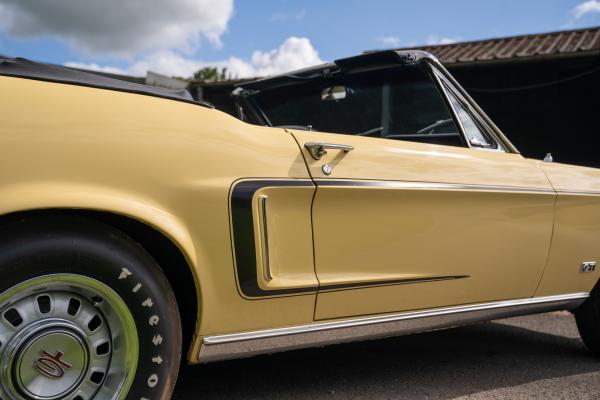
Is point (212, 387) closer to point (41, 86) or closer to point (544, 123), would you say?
point (41, 86)

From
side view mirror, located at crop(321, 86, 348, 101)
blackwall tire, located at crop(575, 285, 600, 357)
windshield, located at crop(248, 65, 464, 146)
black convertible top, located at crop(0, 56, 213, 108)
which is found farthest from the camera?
side view mirror, located at crop(321, 86, 348, 101)

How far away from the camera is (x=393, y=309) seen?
2.20 meters

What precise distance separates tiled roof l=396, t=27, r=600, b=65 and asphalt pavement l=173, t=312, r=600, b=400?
512 cm

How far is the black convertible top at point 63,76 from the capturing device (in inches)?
62.6

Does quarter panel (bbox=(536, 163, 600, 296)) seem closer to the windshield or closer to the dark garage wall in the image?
the windshield

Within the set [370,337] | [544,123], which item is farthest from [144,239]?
[544,123]

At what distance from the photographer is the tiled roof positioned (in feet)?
24.4

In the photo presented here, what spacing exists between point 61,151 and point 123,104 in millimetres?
258

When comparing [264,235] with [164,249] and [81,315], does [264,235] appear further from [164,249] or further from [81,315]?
[81,315]

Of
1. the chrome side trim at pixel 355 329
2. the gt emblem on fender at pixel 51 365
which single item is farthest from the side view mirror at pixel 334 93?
the gt emblem on fender at pixel 51 365

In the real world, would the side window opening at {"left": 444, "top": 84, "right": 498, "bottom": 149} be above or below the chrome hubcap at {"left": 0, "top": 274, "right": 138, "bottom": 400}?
above

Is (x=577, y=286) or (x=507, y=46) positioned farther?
(x=507, y=46)

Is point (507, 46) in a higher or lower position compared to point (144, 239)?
higher

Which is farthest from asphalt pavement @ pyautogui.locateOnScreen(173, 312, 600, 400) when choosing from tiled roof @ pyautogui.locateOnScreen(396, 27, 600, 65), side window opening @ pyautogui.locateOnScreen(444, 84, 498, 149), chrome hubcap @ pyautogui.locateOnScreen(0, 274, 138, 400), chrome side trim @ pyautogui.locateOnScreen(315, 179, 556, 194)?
tiled roof @ pyautogui.locateOnScreen(396, 27, 600, 65)
